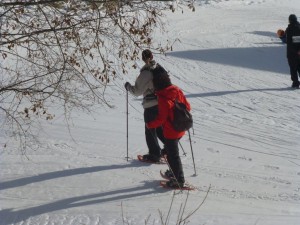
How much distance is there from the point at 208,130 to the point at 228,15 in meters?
15.3

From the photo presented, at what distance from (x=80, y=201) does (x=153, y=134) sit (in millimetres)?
1732

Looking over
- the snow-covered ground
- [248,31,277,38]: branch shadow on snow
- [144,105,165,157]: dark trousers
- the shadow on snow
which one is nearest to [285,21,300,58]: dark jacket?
the snow-covered ground

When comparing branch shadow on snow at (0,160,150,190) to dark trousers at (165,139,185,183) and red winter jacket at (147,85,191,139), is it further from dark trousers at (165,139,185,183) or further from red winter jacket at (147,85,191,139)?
red winter jacket at (147,85,191,139)

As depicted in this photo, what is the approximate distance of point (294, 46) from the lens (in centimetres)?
1455

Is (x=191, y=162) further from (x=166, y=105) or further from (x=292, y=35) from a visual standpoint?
(x=292, y=35)

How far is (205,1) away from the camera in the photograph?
94.6 ft

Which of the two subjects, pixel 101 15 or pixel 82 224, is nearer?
pixel 101 15

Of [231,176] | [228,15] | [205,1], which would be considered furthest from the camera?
[205,1]

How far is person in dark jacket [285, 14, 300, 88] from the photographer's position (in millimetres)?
14469

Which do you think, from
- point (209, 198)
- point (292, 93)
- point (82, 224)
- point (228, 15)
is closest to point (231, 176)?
point (209, 198)

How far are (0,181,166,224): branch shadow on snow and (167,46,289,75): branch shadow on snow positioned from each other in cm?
981

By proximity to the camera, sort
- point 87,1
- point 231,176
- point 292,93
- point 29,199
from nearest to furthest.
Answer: point 87,1, point 29,199, point 231,176, point 292,93

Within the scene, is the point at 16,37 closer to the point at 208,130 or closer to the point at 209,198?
the point at 209,198

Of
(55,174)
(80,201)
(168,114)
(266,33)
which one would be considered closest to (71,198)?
(80,201)
